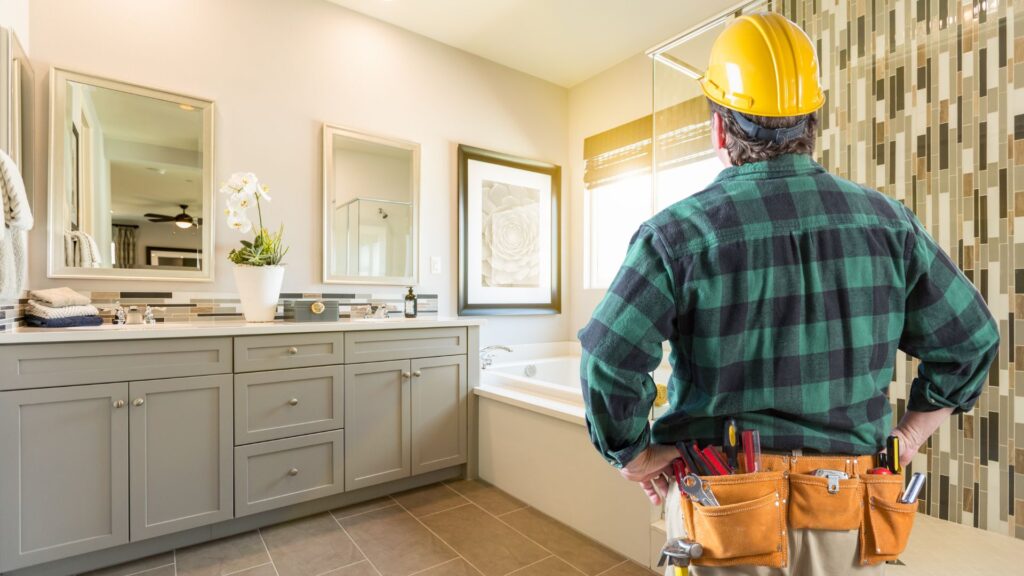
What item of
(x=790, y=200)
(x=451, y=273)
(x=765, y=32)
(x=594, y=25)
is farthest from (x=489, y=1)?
(x=790, y=200)

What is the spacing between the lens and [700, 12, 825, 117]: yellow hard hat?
74 centimetres

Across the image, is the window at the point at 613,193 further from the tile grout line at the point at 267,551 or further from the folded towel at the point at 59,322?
the folded towel at the point at 59,322

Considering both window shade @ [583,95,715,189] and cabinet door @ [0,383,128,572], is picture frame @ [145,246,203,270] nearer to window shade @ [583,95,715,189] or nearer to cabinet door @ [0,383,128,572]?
cabinet door @ [0,383,128,572]

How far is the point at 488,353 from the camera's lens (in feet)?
11.0

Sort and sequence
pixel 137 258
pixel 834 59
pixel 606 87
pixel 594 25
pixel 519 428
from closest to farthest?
pixel 834 59
pixel 137 258
pixel 519 428
pixel 594 25
pixel 606 87

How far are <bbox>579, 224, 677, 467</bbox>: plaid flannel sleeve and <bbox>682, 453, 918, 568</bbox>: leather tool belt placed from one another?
138 mm

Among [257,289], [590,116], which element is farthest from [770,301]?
[590,116]

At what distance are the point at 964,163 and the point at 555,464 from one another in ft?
6.22

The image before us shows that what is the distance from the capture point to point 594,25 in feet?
10.3

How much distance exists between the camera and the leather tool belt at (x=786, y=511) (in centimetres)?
70

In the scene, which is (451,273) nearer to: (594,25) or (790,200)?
(594,25)

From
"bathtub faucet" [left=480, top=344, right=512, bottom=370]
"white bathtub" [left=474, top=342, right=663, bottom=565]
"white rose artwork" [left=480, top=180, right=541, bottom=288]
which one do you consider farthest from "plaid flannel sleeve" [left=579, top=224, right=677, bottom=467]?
"white rose artwork" [left=480, top=180, right=541, bottom=288]

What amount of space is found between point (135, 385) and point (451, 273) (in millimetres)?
1823

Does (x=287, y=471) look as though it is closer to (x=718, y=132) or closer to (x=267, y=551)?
(x=267, y=551)
